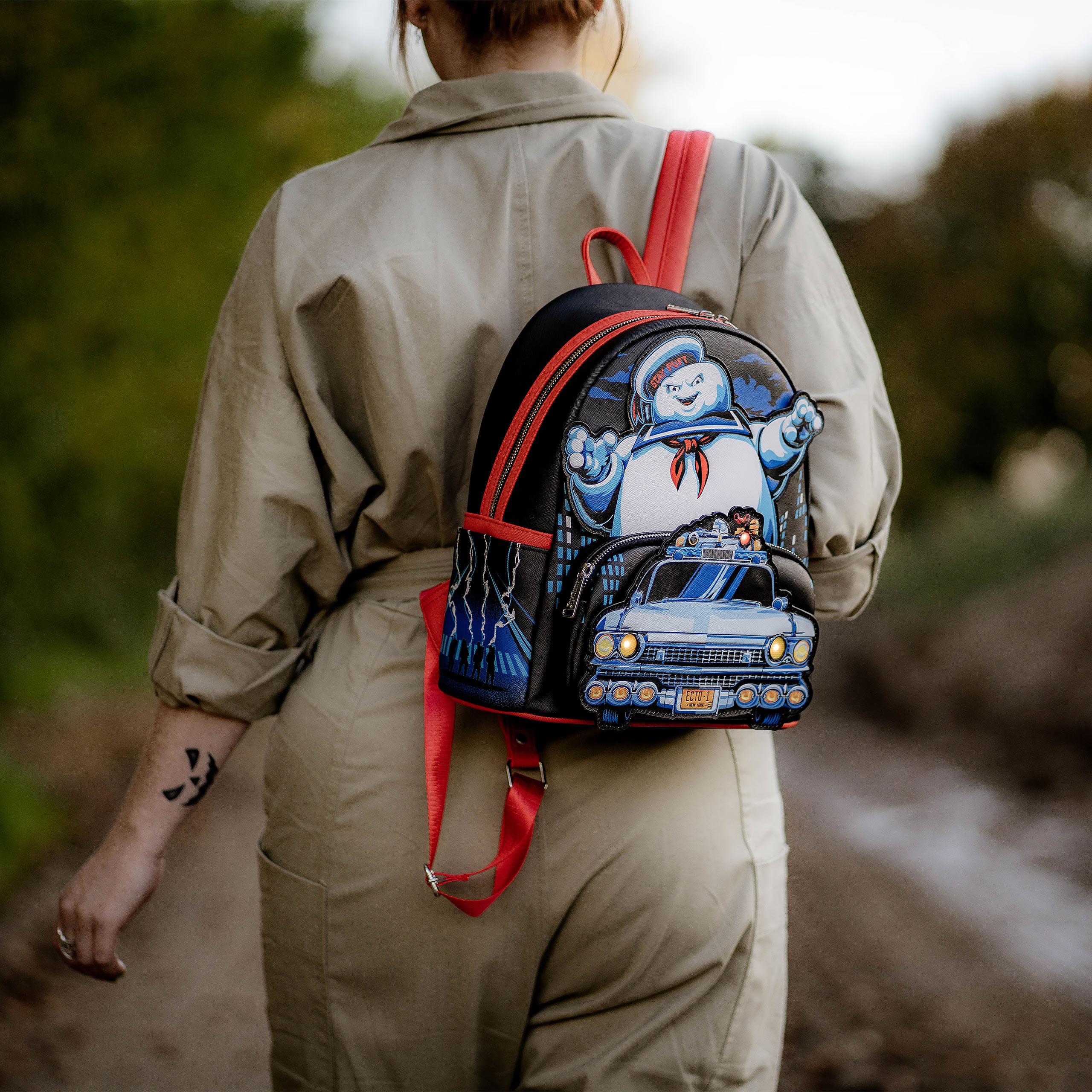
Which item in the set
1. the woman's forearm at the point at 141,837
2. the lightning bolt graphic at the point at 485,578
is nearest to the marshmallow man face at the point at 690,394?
the lightning bolt graphic at the point at 485,578

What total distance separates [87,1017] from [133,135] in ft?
13.6

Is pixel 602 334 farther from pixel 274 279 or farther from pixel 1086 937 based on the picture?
pixel 1086 937

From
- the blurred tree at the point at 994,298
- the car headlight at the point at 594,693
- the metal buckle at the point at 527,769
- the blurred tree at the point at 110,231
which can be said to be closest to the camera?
the car headlight at the point at 594,693

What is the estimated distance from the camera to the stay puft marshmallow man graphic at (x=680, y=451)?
1.25 meters

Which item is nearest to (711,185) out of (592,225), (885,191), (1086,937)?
(592,225)

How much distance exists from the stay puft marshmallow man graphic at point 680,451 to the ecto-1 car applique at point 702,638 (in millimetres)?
33

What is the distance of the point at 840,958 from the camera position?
15.5ft

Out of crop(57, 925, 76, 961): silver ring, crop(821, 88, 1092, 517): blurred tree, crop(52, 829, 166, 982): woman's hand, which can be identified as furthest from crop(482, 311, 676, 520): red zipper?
crop(821, 88, 1092, 517): blurred tree

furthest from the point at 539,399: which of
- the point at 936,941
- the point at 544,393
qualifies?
A: the point at 936,941

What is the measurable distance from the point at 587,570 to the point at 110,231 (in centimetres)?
558

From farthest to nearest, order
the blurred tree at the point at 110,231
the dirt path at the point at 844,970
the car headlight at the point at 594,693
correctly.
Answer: the blurred tree at the point at 110,231, the dirt path at the point at 844,970, the car headlight at the point at 594,693

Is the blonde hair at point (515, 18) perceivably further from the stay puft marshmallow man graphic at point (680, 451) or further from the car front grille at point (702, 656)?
the car front grille at point (702, 656)

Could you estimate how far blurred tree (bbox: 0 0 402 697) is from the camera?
5.17 meters

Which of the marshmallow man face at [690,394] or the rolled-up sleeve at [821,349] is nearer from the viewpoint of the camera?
the marshmallow man face at [690,394]
